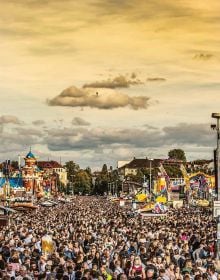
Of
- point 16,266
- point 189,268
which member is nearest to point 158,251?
point 189,268

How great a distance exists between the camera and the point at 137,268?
72.9 feet

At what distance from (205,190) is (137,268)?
6165cm

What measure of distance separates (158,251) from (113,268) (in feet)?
18.6

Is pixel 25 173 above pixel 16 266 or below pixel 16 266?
above

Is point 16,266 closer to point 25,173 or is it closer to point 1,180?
point 1,180

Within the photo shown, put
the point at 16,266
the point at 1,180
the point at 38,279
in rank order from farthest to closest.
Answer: the point at 1,180
the point at 16,266
the point at 38,279

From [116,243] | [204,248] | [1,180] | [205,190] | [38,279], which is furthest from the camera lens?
[1,180]

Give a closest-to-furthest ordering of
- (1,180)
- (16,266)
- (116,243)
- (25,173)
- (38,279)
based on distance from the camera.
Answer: (38,279)
(16,266)
(116,243)
(1,180)
(25,173)

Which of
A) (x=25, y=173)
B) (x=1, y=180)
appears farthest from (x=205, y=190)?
(x=25, y=173)

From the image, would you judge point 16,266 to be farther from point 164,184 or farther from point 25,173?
point 25,173

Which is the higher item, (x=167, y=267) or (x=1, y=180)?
(x=1, y=180)

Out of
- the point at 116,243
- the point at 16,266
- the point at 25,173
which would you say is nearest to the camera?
the point at 16,266

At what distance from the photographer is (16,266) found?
22.6 meters

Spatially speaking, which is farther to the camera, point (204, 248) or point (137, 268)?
point (204, 248)
